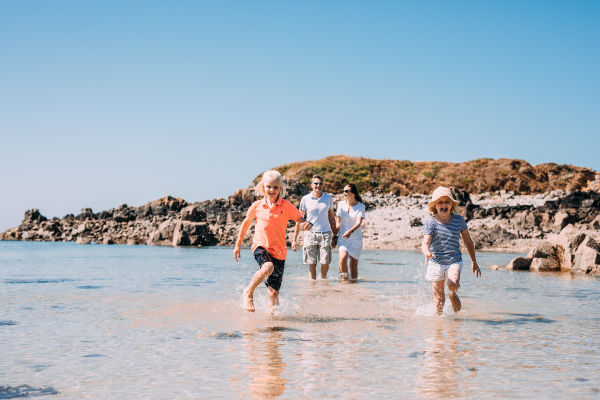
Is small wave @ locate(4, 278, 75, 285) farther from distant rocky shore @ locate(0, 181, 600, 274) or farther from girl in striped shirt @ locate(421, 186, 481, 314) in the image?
distant rocky shore @ locate(0, 181, 600, 274)

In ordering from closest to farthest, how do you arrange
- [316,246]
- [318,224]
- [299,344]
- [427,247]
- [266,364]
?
[266,364] → [299,344] → [427,247] → [318,224] → [316,246]

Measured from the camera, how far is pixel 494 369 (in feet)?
15.4

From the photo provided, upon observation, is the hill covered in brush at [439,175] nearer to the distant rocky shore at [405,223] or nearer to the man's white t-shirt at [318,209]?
the distant rocky shore at [405,223]

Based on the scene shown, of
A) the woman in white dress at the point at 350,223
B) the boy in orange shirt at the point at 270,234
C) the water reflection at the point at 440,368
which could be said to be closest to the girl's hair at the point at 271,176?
the boy in orange shirt at the point at 270,234

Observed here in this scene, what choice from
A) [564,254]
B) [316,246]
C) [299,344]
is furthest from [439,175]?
[299,344]

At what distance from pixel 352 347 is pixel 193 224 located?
29611mm

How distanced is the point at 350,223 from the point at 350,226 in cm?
6

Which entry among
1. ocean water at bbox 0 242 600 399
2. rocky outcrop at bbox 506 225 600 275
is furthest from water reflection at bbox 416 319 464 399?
rocky outcrop at bbox 506 225 600 275

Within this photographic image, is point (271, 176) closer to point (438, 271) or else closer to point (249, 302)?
point (249, 302)

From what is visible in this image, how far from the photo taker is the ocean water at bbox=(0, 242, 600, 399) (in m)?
4.18

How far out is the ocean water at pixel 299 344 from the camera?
13.7 ft

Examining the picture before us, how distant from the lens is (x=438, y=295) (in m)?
7.36

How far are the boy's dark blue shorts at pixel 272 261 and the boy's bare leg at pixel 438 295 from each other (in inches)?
72.9

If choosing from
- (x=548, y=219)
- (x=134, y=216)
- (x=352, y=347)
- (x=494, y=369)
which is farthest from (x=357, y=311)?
(x=134, y=216)
